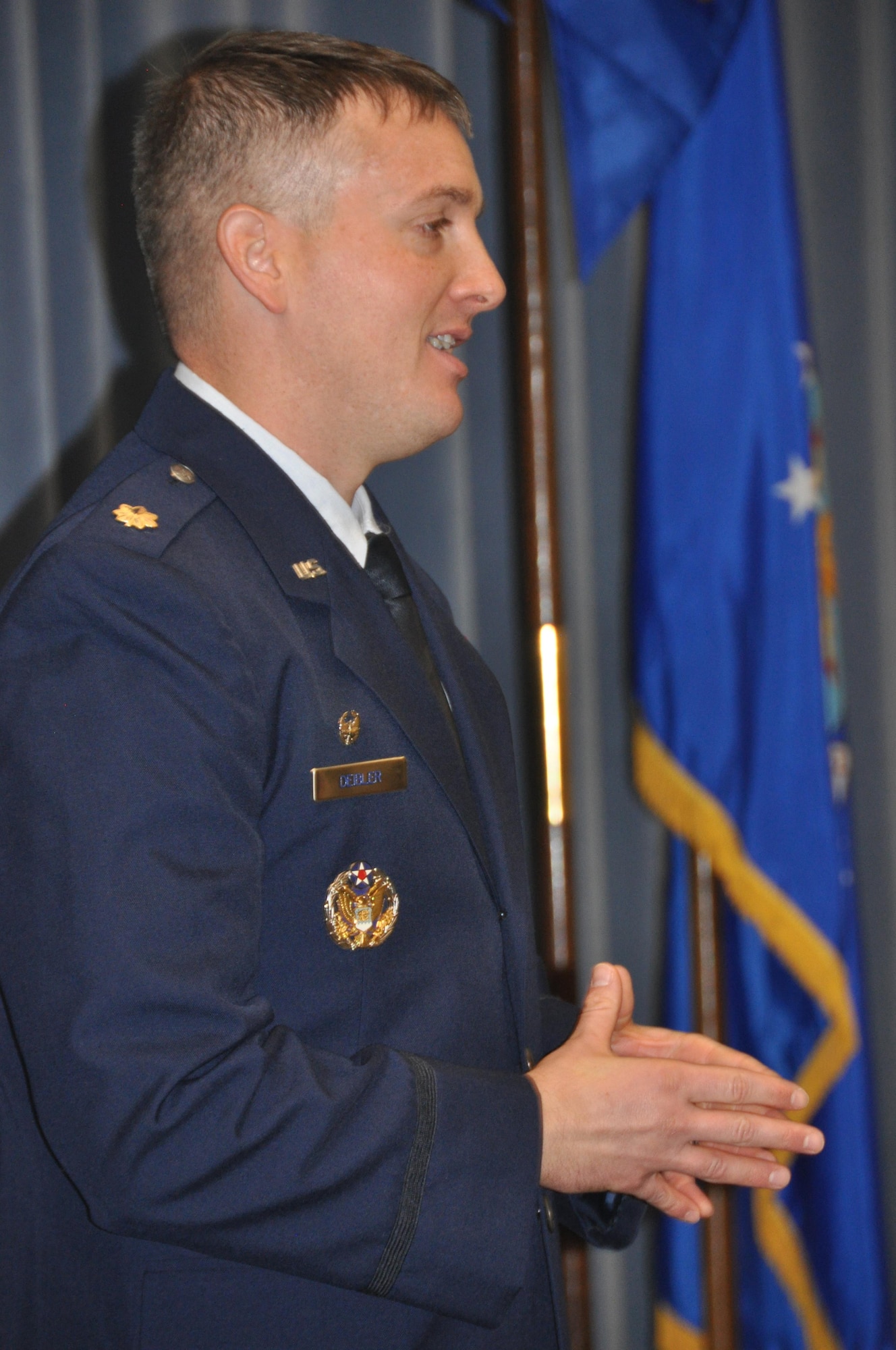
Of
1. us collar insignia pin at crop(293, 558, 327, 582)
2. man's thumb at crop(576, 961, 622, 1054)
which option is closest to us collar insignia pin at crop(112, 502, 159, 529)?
us collar insignia pin at crop(293, 558, 327, 582)

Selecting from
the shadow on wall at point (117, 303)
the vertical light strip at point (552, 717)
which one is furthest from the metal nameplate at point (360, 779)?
the shadow on wall at point (117, 303)

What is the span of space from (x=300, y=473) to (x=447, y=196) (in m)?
0.28

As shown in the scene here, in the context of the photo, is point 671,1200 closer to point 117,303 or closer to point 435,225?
point 435,225

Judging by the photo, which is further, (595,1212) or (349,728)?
(595,1212)

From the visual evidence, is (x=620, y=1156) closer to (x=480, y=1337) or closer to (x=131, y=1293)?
(x=480, y=1337)

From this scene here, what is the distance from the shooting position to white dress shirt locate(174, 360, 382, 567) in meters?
1.06

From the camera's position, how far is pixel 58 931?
29.5 inches

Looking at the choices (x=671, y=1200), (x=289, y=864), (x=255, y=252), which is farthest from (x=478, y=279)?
(x=671, y=1200)

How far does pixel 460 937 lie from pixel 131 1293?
33 cm

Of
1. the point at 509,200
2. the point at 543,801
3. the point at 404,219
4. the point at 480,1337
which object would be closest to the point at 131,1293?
the point at 480,1337

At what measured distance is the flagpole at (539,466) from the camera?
6.42 feet

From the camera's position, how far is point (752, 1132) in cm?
95

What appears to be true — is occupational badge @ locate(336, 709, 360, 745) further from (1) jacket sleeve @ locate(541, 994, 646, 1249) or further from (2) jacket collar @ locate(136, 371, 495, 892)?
(1) jacket sleeve @ locate(541, 994, 646, 1249)

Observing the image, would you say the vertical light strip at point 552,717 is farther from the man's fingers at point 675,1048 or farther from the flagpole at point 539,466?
the man's fingers at point 675,1048
